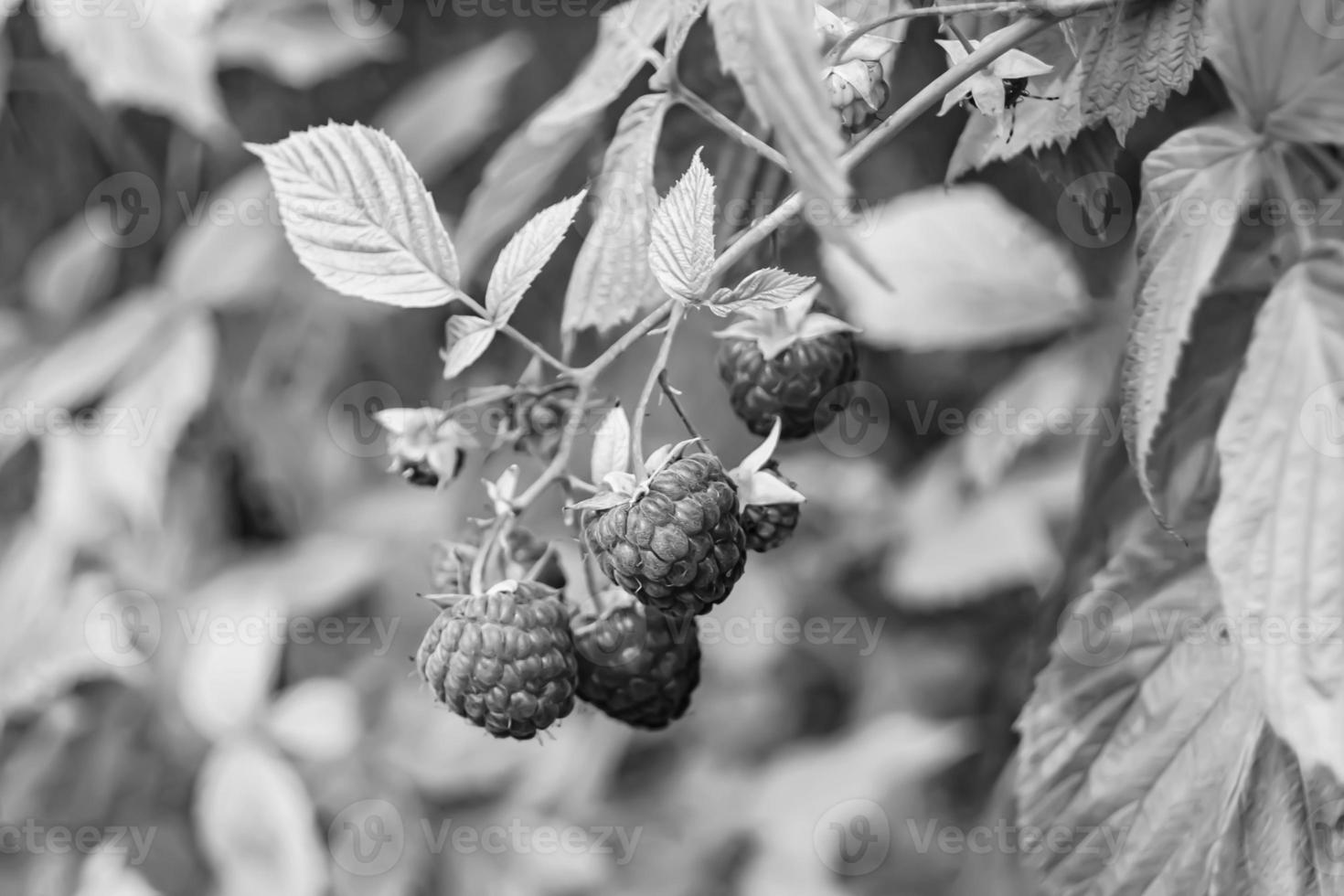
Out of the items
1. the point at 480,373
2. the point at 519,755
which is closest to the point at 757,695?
the point at 519,755

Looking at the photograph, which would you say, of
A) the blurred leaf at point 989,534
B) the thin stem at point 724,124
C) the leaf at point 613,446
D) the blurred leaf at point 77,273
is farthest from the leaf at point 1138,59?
the blurred leaf at point 77,273

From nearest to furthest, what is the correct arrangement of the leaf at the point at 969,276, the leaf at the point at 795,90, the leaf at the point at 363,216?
1. the leaf at the point at 795,90
2. the leaf at the point at 363,216
3. the leaf at the point at 969,276

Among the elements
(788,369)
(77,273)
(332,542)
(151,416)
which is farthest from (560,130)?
(77,273)

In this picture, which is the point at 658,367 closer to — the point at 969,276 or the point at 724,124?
the point at 724,124

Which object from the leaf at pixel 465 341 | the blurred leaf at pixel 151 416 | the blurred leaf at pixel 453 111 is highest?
the leaf at pixel 465 341

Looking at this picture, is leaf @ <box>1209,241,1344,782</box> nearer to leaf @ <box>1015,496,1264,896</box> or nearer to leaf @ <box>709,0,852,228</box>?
leaf @ <box>1015,496,1264,896</box>

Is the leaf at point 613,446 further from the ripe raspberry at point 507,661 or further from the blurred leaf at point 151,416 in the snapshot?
the blurred leaf at point 151,416
